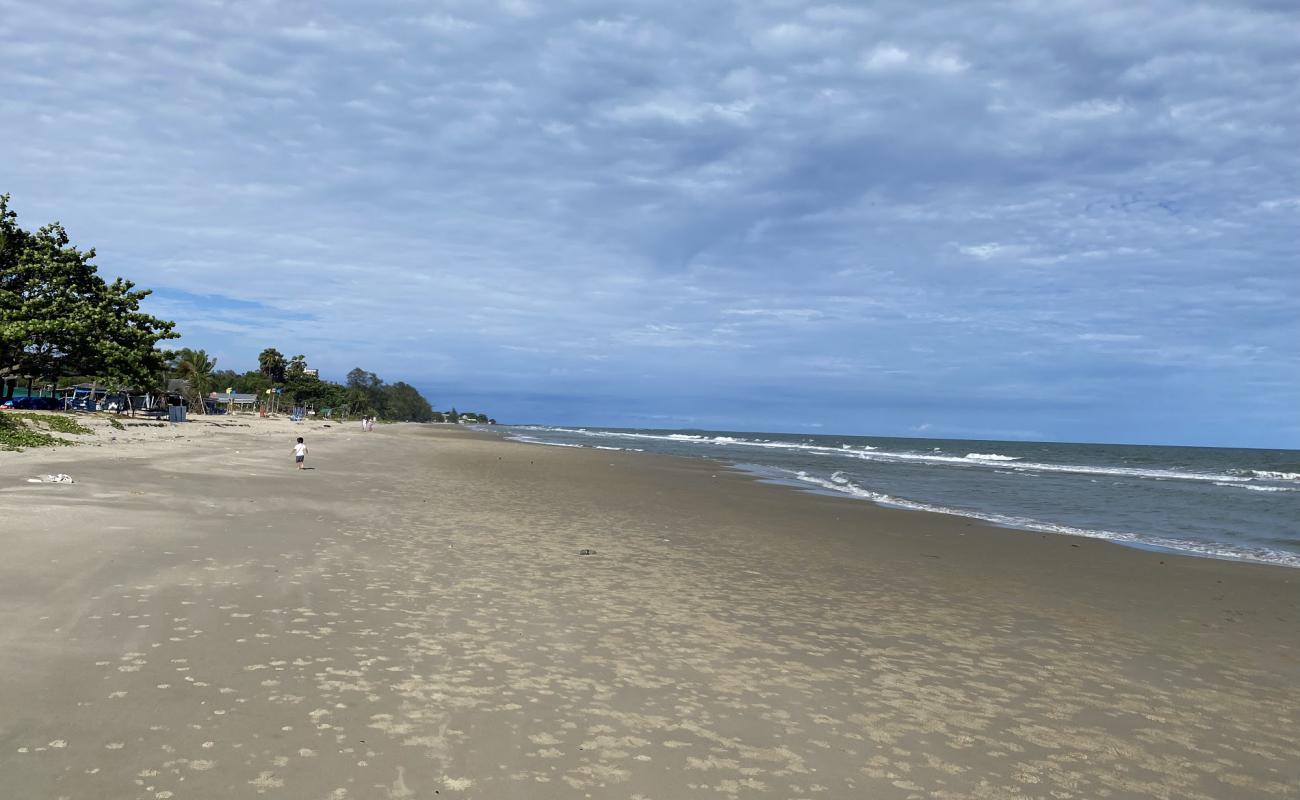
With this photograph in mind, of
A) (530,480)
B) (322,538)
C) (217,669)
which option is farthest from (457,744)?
(530,480)

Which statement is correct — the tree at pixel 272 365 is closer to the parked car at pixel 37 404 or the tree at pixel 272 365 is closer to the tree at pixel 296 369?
the tree at pixel 296 369

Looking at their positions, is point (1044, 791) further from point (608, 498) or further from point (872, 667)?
point (608, 498)

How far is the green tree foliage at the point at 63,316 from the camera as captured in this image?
3120cm

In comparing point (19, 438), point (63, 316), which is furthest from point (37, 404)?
point (19, 438)

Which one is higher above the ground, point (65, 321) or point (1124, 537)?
point (65, 321)

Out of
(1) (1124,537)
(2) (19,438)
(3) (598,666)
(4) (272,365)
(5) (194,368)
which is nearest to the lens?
(3) (598,666)

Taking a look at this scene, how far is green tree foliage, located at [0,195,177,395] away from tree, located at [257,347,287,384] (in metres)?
108

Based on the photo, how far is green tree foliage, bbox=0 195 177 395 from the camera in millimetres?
31203

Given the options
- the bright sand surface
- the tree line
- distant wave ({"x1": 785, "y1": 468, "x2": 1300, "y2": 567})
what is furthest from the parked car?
distant wave ({"x1": 785, "y1": 468, "x2": 1300, "y2": 567})

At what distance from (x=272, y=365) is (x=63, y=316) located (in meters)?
114

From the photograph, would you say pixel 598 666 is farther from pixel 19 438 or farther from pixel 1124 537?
pixel 19 438

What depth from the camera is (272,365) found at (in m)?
136

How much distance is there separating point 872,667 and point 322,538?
9.42 meters

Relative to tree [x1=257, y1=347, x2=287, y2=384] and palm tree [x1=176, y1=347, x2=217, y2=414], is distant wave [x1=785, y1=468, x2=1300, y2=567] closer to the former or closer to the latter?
palm tree [x1=176, y1=347, x2=217, y2=414]
